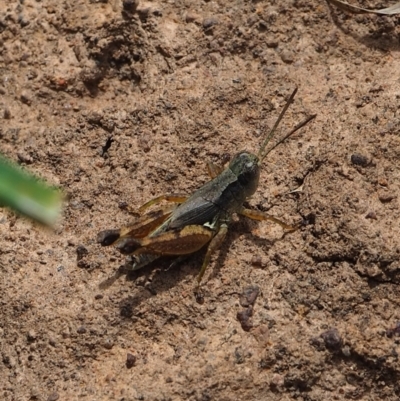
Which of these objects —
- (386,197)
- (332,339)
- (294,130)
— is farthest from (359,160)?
(332,339)

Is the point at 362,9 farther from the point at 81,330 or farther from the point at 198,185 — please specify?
the point at 81,330

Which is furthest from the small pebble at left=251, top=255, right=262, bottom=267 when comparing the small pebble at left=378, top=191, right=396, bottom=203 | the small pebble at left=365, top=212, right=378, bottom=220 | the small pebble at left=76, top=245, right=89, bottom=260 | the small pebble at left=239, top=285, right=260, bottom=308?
the small pebble at left=76, top=245, right=89, bottom=260

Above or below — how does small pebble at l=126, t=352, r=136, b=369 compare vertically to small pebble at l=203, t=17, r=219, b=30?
below

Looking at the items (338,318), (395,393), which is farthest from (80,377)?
(395,393)

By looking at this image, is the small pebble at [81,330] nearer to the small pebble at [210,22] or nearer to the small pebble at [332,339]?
the small pebble at [332,339]

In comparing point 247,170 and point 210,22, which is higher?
point 210,22

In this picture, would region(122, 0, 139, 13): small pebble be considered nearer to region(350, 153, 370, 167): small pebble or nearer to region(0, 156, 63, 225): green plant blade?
region(350, 153, 370, 167): small pebble

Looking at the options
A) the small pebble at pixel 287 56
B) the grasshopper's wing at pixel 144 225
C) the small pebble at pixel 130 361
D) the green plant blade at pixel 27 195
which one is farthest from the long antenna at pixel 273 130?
the green plant blade at pixel 27 195
